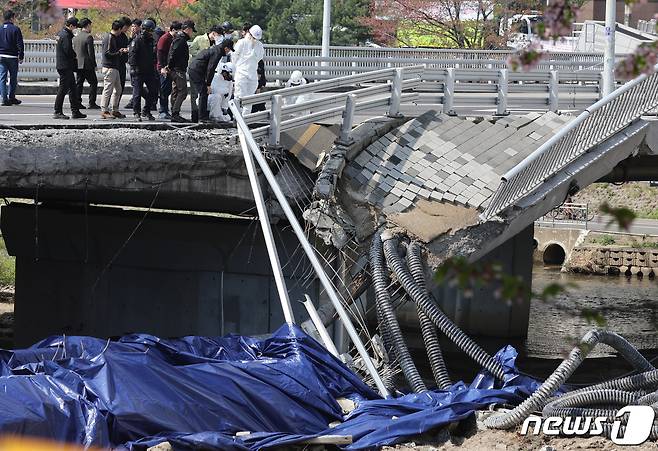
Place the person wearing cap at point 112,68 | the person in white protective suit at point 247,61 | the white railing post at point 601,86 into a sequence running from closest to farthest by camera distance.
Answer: the person in white protective suit at point 247,61
the person wearing cap at point 112,68
the white railing post at point 601,86

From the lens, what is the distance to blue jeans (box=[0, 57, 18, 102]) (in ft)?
64.0

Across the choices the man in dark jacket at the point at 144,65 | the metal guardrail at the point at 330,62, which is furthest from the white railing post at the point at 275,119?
the metal guardrail at the point at 330,62

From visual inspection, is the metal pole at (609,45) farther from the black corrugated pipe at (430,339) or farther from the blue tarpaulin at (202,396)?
the blue tarpaulin at (202,396)

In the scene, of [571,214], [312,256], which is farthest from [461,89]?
[571,214]

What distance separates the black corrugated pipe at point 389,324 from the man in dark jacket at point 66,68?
539 cm

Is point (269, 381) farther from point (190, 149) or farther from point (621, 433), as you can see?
point (190, 149)

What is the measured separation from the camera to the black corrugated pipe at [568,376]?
482 inches

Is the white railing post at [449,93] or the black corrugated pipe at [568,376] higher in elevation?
the white railing post at [449,93]

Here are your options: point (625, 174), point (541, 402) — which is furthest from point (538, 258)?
point (541, 402)

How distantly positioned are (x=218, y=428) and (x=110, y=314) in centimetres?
887

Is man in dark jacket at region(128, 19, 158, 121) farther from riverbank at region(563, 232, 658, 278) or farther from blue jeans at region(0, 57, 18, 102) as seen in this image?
riverbank at region(563, 232, 658, 278)

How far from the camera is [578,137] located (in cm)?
1661

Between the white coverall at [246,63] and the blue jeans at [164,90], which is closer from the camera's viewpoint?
the white coverall at [246,63]

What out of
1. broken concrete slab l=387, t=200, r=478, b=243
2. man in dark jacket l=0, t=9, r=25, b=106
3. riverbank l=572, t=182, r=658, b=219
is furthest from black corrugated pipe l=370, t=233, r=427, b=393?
riverbank l=572, t=182, r=658, b=219
